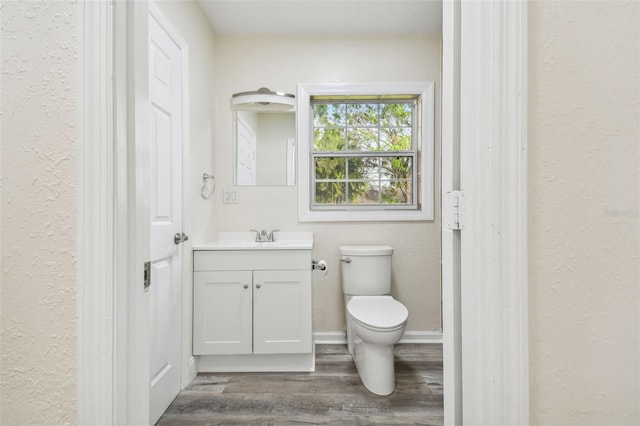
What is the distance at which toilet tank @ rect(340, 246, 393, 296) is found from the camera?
238 cm

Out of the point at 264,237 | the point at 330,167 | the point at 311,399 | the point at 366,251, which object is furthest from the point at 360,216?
the point at 311,399

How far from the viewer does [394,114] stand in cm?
272

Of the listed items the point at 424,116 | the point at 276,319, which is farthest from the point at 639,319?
the point at 424,116

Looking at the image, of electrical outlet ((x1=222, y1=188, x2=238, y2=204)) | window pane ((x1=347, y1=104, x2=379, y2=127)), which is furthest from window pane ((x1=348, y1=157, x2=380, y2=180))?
electrical outlet ((x1=222, y1=188, x2=238, y2=204))

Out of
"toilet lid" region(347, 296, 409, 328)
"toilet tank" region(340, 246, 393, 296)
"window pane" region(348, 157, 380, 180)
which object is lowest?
"toilet lid" region(347, 296, 409, 328)

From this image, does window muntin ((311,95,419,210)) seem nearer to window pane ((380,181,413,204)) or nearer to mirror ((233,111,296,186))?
window pane ((380,181,413,204))

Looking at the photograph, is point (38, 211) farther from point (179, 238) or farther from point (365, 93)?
point (365, 93)

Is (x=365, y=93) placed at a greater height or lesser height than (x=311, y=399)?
greater

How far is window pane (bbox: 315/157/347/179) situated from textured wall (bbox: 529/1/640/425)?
2126mm

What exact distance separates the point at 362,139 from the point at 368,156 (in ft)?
0.48

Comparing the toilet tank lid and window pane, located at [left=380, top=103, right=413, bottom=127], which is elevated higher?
window pane, located at [left=380, top=103, right=413, bottom=127]

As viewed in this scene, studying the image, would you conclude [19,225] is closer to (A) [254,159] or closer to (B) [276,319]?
(B) [276,319]

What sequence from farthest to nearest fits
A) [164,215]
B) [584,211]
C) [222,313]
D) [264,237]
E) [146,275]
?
[264,237] → [222,313] → [164,215] → [146,275] → [584,211]

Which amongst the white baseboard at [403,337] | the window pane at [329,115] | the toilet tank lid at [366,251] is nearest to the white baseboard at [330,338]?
the white baseboard at [403,337]
